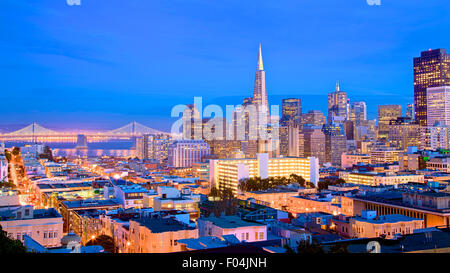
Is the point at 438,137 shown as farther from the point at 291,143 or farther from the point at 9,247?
the point at 9,247

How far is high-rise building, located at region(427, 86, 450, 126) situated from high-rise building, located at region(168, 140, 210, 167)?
3238 cm

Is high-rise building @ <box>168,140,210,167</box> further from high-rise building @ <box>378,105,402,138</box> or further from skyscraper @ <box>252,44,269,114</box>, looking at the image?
high-rise building @ <box>378,105,402,138</box>

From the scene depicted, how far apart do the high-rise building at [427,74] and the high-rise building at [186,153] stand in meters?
32.9

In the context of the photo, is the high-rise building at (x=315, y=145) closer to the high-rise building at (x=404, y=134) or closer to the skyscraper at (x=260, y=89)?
the high-rise building at (x=404, y=134)

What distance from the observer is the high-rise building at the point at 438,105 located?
57875 millimetres

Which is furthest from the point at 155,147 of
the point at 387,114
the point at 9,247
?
the point at 9,247

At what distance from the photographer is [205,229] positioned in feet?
30.5

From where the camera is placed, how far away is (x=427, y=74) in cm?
6206

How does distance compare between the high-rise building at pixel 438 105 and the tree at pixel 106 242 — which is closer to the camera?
the tree at pixel 106 242

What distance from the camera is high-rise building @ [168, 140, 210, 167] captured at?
161 feet

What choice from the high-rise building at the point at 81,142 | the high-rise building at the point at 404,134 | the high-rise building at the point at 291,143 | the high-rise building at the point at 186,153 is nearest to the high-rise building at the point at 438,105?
the high-rise building at the point at 404,134

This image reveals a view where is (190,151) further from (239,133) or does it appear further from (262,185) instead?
(262,185)

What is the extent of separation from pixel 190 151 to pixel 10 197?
39023mm
